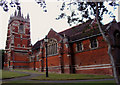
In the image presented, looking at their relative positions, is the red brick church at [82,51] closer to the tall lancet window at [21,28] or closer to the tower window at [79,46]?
the tower window at [79,46]

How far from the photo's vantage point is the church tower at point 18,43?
4966 cm

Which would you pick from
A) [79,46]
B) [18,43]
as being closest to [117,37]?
[79,46]

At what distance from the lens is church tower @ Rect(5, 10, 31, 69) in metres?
49.7

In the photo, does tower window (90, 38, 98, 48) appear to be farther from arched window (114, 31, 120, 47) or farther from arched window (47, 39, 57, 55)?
arched window (47, 39, 57, 55)

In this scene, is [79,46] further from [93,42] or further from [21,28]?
[21,28]

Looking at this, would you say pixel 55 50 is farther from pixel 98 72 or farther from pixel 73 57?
pixel 98 72

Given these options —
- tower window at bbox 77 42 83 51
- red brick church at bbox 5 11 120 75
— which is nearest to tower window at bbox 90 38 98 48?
red brick church at bbox 5 11 120 75

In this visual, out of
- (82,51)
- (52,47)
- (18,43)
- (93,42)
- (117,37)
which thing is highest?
(18,43)

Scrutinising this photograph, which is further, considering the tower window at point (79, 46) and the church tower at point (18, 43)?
the church tower at point (18, 43)

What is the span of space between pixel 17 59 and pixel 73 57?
27.6 metres

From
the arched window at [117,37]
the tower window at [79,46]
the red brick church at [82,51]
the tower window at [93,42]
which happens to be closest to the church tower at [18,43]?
the red brick church at [82,51]

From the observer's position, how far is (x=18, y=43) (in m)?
53.0

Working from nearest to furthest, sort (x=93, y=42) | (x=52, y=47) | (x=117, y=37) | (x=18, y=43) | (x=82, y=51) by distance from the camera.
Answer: (x=117, y=37) < (x=93, y=42) < (x=82, y=51) < (x=52, y=47) < (x=18, y=43)

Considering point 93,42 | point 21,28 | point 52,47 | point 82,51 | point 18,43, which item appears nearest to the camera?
point 93,42
